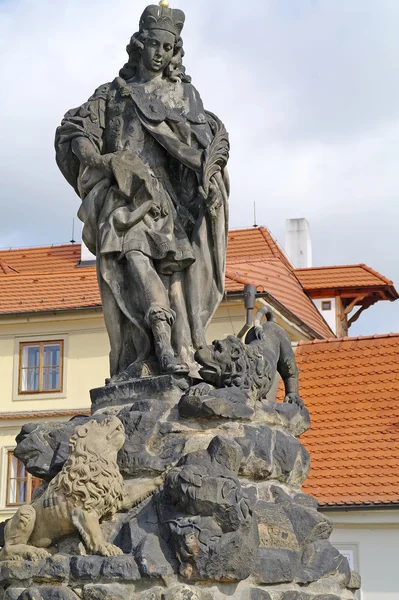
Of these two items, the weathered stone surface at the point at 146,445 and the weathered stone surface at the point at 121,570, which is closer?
the weathered stone surface at the point at 121,570

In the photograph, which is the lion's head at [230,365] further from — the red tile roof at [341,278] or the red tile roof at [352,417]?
the red tile roof at [341,278]

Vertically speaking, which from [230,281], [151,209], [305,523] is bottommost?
[305,523]

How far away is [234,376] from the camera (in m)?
7.34

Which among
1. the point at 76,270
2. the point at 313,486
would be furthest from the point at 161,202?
the point at 76,270

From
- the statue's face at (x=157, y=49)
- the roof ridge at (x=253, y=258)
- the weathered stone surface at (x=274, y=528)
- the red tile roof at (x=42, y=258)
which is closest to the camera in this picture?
the weathered stone surface at (x=274, y=528)

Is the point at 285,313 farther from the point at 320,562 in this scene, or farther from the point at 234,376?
the point at 320,562

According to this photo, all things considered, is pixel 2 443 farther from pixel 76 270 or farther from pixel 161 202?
pixel 161 202

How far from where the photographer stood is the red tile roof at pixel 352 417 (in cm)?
1905

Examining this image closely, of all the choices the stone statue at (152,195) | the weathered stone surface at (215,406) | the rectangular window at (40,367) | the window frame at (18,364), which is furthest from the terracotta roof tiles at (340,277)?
the weathered stone surface at (215,406)

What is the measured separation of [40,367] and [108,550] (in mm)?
21514

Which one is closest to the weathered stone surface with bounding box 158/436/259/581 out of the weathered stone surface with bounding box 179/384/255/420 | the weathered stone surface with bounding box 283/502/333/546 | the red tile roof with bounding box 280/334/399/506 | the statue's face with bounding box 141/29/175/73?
the weathered stone surface with bounding box 179/384/255/420

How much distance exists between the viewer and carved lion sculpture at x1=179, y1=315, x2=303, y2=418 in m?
7.05

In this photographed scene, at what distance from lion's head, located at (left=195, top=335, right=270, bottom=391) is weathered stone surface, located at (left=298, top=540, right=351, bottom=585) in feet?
3.09

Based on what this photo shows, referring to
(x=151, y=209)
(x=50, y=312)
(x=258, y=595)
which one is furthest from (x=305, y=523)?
(x=50, y=312)
